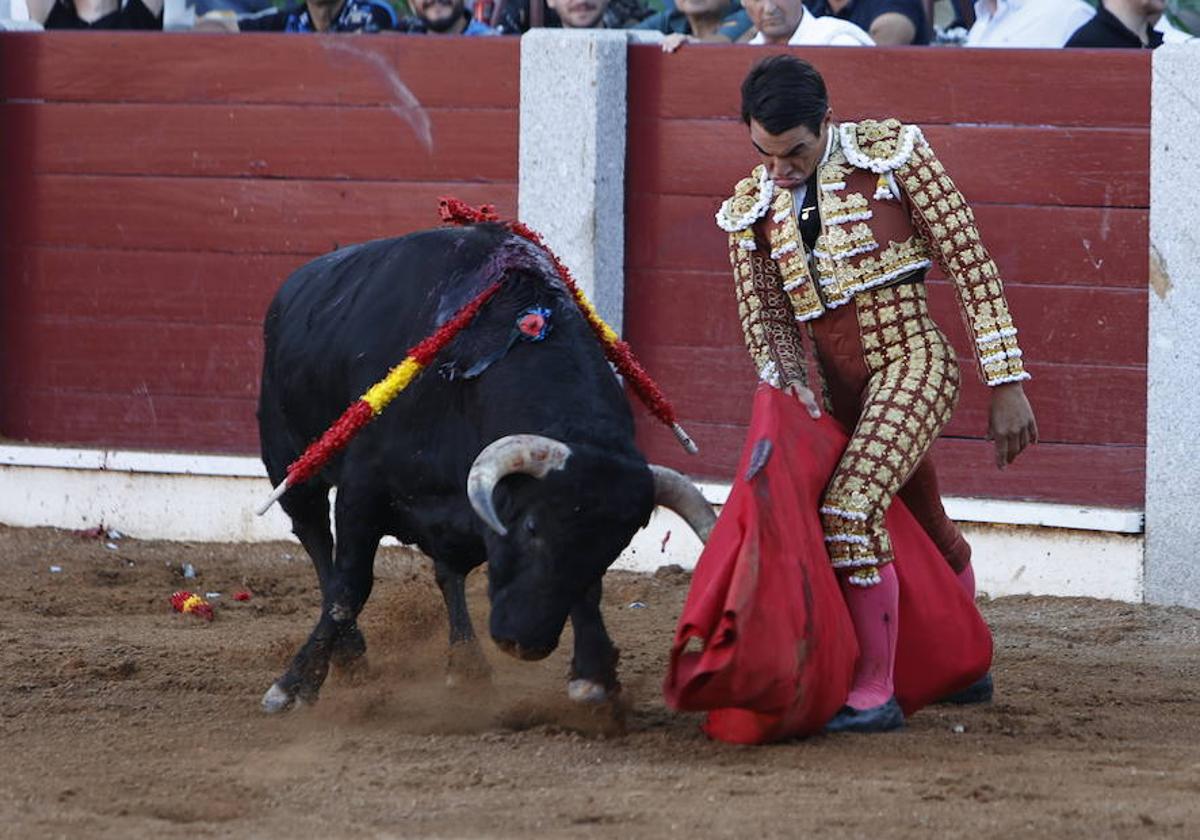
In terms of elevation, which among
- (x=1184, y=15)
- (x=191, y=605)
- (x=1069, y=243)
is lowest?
(x=191, y=605)

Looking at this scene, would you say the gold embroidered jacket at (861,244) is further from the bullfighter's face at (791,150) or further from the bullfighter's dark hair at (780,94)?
the bullfighter's dark hair at (780,94)

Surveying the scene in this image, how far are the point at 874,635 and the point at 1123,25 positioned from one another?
2538 millimetres

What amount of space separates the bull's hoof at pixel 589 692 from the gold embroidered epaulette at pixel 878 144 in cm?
108

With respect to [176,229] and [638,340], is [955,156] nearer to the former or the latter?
[638,340]

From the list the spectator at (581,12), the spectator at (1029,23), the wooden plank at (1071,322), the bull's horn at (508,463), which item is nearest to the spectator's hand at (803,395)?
the bull's horn at (508,463)

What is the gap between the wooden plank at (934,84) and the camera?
5422mm

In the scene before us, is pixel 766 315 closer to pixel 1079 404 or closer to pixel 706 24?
pixel 1079 404

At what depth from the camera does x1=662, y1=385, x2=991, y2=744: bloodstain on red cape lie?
347 centimetres

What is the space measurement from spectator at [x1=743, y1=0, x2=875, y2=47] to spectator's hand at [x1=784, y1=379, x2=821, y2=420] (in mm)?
2135

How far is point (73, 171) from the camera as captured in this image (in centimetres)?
646

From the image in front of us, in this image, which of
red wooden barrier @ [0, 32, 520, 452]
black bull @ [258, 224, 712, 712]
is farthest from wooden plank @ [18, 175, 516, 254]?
black bull @ [258, 224, 712, 712]

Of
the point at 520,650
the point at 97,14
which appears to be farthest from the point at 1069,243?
the point at 97,14

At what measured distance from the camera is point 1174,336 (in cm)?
527

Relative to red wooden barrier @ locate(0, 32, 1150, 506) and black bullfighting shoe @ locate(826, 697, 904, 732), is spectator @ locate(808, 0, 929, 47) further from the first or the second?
black bullfighting shoe @ locate(826, 697, 904, 732)
